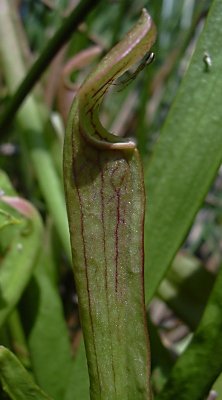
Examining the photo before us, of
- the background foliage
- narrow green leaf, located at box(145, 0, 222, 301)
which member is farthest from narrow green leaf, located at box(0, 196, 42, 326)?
narrow green leaf, located at box(145, 0, 222, 301)

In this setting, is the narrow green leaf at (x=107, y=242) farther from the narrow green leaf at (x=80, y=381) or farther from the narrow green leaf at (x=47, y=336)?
the narrow green leaf at (x=47, y=336)

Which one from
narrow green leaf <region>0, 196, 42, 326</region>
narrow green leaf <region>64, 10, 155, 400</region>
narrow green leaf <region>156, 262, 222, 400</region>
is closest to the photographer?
narrow green leaf <region>64, 10, 155, 400</region>

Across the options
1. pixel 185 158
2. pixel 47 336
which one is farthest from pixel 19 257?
pixel 185 158

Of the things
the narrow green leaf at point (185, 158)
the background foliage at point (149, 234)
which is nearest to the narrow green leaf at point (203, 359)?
the background foliage at point (149, 234)

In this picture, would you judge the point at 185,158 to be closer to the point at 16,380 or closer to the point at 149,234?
the point at 149,234

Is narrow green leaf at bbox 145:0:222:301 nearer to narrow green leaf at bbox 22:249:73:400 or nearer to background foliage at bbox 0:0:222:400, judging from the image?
background foliage at bbox 0:0:222:400

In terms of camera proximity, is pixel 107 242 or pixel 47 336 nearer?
pixel 107 242
